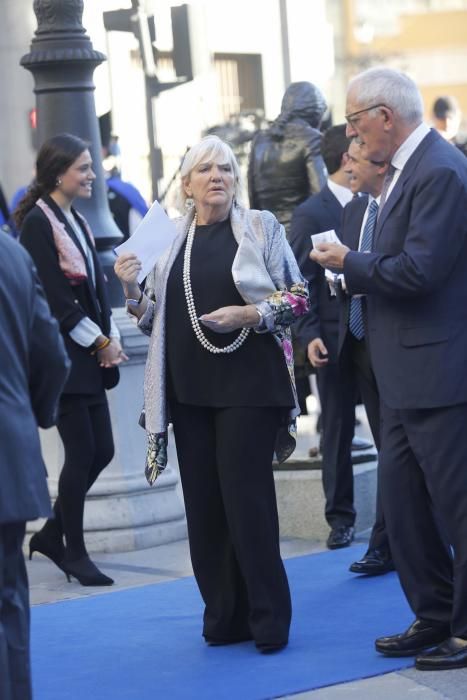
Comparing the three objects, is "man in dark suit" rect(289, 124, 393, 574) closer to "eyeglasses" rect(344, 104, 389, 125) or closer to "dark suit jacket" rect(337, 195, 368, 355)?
"dark suit jacket" rect(337, 195, 368, 355)

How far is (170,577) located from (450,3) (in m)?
35.4

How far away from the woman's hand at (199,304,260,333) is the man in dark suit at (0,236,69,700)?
132 centimetres

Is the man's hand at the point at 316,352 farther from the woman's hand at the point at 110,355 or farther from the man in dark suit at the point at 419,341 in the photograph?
the man in dark suit at the point at 419,341

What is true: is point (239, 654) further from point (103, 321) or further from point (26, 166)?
point (26, 166)

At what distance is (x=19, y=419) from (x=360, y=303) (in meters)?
2.79

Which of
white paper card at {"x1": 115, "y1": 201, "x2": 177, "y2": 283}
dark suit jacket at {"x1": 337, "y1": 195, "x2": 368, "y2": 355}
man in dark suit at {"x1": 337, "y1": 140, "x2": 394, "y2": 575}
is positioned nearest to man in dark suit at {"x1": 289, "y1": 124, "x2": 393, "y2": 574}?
man in dark suit at {"x1": 337, "y1": 140, "x2": 394, "y2": 575}

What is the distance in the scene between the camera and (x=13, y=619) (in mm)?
4289

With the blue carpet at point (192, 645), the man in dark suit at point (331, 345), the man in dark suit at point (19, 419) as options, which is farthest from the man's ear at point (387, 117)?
the man in dark suit at point (331, 345)

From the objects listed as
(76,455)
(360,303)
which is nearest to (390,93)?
(360,303)

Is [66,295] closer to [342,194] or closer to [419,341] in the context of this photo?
[342,194]

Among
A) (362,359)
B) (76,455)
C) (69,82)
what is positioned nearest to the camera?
(362,359)

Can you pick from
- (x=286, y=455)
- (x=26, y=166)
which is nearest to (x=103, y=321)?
(x=286, y=455)

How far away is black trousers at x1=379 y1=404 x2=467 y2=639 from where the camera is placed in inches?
210

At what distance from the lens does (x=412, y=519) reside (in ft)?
18.1
